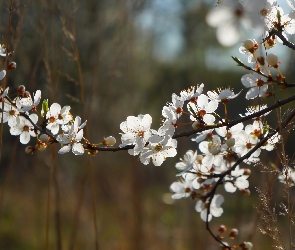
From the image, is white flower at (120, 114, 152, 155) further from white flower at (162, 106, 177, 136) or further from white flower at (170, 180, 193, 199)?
white flower at (170, 180, 193, 199)

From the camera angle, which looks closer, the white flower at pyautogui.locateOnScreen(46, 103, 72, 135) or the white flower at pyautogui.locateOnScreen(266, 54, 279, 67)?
the white flower at pyautogui.locateOnScreen(266, 54, 279, 67)

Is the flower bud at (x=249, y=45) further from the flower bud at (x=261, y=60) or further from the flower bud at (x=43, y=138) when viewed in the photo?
the flower bud at (x=43, y=138)

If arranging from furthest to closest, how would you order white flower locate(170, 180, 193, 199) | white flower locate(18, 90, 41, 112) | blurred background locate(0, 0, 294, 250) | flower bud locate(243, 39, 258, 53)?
blurred background locate(0, 0, 294, 250), white flower locate(170, 180, 193, 199), white flower locate(18, 90, 41, 112), flower bud locate(243, 39, 258, 53)

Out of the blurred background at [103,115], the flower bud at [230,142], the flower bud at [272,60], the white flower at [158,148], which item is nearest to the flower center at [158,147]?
the white flower at [158,148]

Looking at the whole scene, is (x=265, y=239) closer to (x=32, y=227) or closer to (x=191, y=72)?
(x=191, y=72)

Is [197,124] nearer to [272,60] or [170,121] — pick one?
[170,121]

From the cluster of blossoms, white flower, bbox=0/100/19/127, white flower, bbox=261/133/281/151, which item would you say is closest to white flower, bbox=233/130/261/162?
white flower, bbox=261/133/281/151

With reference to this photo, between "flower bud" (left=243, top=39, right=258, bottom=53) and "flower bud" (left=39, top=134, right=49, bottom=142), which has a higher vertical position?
"flower bud" (left=243, top=39, right=258, bottom=53)
